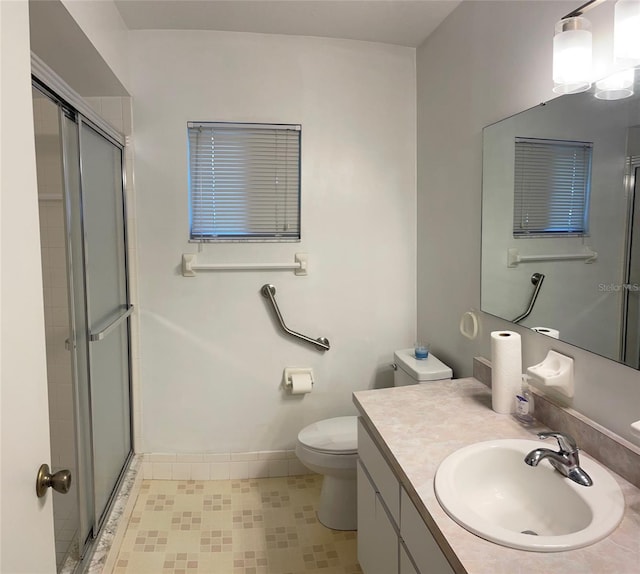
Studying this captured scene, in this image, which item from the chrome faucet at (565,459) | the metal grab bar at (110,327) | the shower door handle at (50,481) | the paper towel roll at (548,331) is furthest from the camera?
the metal grab bar at (110,327)

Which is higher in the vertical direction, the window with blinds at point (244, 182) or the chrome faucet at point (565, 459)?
the window with blinds at point (244, 182)

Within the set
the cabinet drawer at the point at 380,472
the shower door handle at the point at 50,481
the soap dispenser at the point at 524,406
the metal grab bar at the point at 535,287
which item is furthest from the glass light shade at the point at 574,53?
the shower door handle at the point at 50,481

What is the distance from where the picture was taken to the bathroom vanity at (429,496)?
3.13 feet

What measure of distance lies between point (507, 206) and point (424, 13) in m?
1.09

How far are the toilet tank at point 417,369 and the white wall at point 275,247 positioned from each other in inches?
11.6

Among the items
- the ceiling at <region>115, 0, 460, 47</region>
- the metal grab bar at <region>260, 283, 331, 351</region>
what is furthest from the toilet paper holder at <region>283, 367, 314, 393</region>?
the ceiling at <region>115, 0, 460, 47</region>

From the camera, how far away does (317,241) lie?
8.77 ft

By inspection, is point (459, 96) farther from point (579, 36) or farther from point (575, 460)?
point (575, 460)

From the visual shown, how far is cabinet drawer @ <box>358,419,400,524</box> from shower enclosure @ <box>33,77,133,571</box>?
1.09 meters

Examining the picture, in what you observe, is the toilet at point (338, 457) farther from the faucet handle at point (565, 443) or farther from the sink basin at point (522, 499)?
the faucet handle at point (565, 443)

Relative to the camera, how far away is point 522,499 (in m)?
1.35

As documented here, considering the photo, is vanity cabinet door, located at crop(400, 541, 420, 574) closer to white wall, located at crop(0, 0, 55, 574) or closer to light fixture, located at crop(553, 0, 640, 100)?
white wall, located at crop(0, 0, 55, 574)

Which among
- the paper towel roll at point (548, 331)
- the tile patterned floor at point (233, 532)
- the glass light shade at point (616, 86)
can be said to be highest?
the glass light shade at point (616, 86)

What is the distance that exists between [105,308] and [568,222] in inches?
74.9
